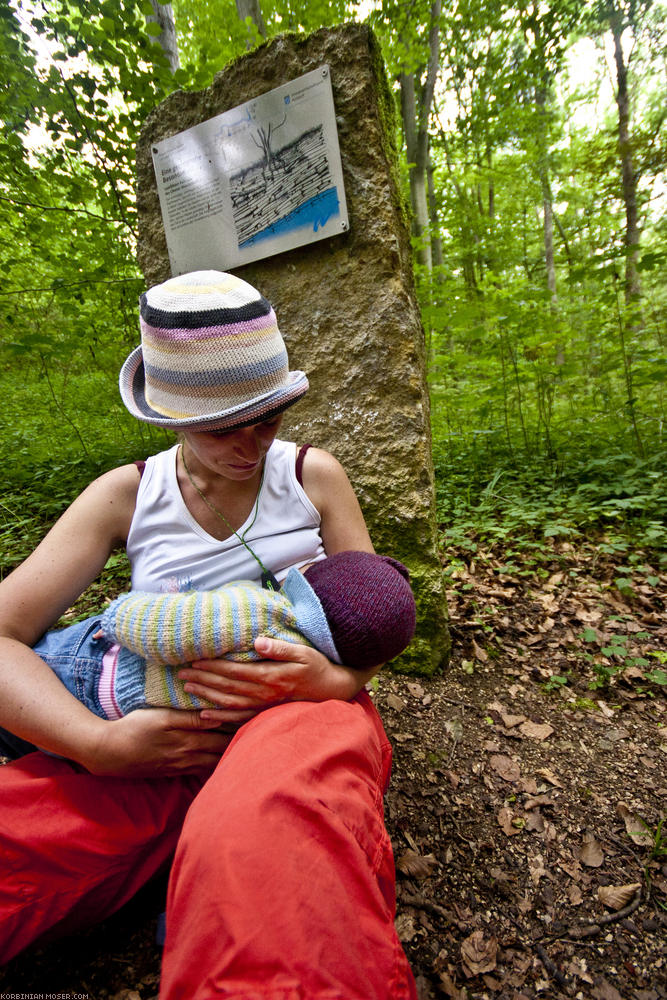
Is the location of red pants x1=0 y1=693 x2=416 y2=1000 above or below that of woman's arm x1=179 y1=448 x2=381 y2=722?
below

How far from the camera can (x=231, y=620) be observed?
945mm

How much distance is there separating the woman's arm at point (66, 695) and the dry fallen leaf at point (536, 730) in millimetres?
1273

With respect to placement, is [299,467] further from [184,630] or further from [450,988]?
[450,988]

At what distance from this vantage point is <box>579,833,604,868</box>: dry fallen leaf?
54.1 inches

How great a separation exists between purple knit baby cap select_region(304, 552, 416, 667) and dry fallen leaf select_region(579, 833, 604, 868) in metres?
0.96

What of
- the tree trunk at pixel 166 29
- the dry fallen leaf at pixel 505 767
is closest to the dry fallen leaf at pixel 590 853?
the dry fallen leaf at pixel 505 767

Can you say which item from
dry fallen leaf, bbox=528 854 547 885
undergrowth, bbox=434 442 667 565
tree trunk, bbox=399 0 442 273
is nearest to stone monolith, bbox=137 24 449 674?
dry fallen leaf, bbox=528 854 547 885

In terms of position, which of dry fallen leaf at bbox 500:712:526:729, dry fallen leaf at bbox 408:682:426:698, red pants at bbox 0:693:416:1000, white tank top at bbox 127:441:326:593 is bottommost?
dry fallen leaf at bbox 500:712:526:729

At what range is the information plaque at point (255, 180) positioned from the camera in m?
2.03

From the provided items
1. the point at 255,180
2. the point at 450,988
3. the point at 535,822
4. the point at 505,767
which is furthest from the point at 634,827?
the point at 255,180

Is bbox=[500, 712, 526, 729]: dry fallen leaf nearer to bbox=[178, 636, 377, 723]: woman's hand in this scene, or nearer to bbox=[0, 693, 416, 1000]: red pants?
bbox=[0, 693, 416, 1000]: red pants

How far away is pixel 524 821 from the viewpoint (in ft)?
4.93

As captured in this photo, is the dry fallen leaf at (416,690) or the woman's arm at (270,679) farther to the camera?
the dry fallen leaf at (416,690)

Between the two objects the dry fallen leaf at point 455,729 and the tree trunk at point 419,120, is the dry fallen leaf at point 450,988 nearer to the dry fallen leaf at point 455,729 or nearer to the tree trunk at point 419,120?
the dry fallen leaf at point 455,729
